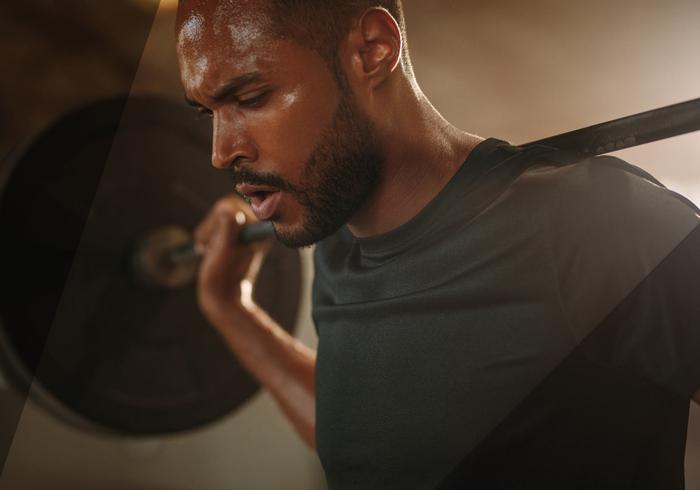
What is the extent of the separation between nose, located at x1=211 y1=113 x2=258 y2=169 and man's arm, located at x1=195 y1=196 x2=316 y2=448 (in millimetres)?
441

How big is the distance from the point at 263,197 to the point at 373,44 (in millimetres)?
164

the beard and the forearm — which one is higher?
the beard

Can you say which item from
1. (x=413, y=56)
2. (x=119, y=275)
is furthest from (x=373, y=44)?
(x=119, y=275)

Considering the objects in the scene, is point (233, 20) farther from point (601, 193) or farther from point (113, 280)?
point (113, 280)

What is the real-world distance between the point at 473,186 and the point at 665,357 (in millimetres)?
214

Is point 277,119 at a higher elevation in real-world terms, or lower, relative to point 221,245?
higher

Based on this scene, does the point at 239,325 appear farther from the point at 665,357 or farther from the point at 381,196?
the point at 665,357

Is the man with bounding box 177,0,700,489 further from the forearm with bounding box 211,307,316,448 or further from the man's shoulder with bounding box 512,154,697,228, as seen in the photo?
the forearm with bounding box 211,307,316,448

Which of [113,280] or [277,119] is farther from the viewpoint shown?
[113,280]

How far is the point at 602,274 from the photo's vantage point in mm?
516

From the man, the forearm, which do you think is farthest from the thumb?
the man

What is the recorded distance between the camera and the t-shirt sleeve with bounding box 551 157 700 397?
486 mm

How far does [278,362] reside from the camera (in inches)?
38.9

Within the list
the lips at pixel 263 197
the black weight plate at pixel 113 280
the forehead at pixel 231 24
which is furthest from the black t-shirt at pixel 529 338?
the black weight plate at pixel 113 280
